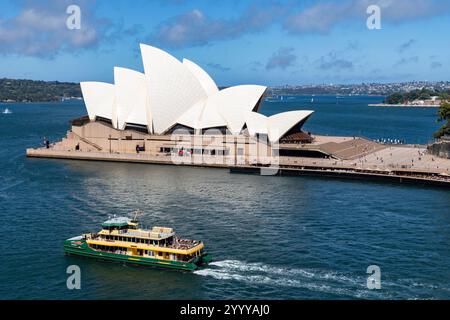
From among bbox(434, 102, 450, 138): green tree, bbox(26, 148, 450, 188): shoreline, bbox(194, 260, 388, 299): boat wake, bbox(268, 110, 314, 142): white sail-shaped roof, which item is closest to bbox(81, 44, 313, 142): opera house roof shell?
bbox(268, 110, 314, 142): white sail-shaped roof

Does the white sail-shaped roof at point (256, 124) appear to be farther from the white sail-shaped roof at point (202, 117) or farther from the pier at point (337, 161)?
the white sail-shaped roof at point (202, 117)

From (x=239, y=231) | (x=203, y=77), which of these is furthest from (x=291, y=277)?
(x=203, y=77)

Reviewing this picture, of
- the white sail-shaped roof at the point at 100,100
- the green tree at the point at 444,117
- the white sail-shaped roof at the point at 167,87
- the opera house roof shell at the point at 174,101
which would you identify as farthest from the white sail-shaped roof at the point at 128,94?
the green tree at the point at 444,117

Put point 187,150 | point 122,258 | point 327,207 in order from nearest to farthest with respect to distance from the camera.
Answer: point 122,258
point 327,207
point 187,150

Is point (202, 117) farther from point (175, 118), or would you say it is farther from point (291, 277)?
point (291, 277)
